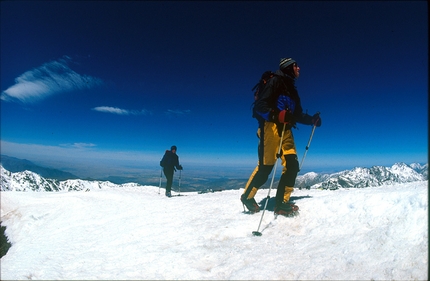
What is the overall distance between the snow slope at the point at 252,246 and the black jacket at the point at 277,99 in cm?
235

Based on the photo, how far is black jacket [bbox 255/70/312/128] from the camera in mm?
5723

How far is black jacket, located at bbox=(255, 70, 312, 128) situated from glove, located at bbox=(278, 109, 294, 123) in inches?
4.5

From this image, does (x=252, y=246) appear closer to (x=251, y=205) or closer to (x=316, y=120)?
(x=251, y=205)

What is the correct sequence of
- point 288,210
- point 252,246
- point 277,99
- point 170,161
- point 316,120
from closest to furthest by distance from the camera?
1. point 252,246
2. point 288,210
3. point 277,99
4. point 316,120
5. point 170,161

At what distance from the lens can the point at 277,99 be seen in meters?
5.94

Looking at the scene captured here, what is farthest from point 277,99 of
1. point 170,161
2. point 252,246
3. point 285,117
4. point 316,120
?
point 170,161

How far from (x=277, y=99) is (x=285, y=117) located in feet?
2.17

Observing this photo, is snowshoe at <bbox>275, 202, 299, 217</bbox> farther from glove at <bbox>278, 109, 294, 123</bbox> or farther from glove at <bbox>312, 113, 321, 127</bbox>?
glove at <bbox>312, 113, 321, 127</bbox>

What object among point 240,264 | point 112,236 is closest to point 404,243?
point 240,264

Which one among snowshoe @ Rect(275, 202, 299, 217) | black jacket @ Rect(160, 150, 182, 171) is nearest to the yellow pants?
snowshoe @ Rect(275, 202, 299, 217)

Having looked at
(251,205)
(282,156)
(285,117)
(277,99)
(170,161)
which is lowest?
(251,205)

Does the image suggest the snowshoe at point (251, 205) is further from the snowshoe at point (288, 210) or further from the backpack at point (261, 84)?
the backpack at point (261, 84)

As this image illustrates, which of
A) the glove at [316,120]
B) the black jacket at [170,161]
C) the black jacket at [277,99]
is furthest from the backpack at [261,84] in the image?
the black jacket at [170,161]

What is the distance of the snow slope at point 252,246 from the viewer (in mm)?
3477
